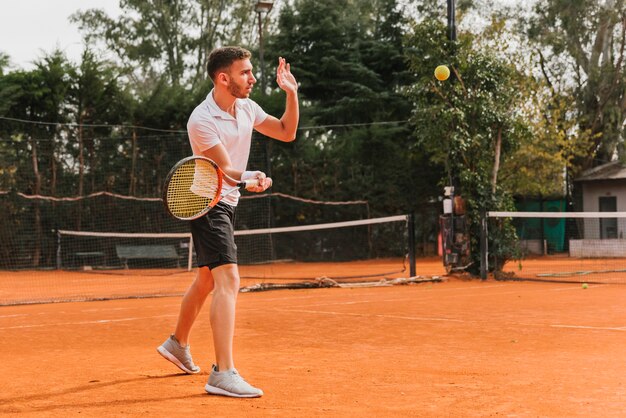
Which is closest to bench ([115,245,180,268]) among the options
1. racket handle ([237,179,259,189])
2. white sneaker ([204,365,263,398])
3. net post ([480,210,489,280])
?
net post ([480,210,489,280])

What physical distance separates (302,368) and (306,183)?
64.4 ft

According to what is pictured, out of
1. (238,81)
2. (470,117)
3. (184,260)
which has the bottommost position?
(184,260)

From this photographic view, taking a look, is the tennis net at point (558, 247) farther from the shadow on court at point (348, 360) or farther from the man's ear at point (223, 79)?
the man's ear at point (223, 79)

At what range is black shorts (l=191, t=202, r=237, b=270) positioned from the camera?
Answer: 15.1 feet

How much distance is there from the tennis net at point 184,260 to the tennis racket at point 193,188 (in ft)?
28.2

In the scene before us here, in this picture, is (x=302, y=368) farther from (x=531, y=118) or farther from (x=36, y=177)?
(x=531, y=118)

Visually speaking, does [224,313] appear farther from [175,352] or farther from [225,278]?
[175,352]

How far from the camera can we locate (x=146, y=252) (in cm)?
2178

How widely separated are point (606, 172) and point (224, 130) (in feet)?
81.4

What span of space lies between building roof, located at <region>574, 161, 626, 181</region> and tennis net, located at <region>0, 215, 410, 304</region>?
6.90m

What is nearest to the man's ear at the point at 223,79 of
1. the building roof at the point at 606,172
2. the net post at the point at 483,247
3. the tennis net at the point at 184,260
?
the tennis net at the point at 184,260

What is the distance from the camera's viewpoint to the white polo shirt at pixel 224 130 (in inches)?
183

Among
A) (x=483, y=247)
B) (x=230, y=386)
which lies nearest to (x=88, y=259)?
(x=483, y=247)

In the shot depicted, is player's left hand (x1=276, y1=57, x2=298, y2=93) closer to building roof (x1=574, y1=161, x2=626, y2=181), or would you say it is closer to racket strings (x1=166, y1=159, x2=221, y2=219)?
racket strings (x1=166, y1=159, x2=221, y2=219)
